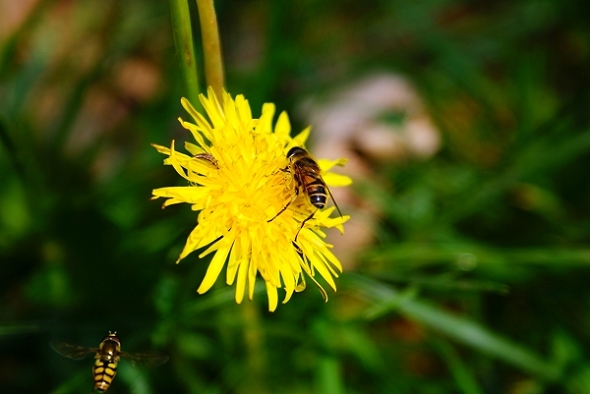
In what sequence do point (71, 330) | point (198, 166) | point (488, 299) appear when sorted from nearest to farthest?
point (198, 166) → point (71, 330) → point (488, 299)

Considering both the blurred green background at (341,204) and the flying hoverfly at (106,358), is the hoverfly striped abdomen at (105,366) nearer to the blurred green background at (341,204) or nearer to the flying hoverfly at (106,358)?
the flying hoverfly at (106,358)

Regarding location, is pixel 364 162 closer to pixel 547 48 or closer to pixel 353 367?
pixel 353 367

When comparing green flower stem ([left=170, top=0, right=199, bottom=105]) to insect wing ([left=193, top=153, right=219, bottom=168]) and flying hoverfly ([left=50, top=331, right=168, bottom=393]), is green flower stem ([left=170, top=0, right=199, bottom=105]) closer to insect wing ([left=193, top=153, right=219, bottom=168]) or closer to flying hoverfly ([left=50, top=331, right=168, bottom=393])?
insect wing ([left=193, top=153, right=219, bottom=168])

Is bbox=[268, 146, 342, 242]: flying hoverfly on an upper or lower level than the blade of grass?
upper

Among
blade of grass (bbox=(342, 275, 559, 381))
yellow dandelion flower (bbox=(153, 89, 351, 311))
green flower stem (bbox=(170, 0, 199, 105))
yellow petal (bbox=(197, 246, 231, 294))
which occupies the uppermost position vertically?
green flower stem (bbox=(170, 0, 199, 105))

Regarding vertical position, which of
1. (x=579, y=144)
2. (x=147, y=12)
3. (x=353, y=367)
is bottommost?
(x=353, y=367)

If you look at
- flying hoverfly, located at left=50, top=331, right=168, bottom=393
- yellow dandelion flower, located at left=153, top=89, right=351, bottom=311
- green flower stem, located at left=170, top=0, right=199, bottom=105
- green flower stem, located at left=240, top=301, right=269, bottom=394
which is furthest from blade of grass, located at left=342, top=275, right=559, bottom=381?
green flower stem, located at left=170, top=0, right=199, bottom=105

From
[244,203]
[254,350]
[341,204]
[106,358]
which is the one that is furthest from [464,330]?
[106,358]

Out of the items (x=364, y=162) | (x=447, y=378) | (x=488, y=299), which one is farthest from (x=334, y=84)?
(x=447, y=378)
